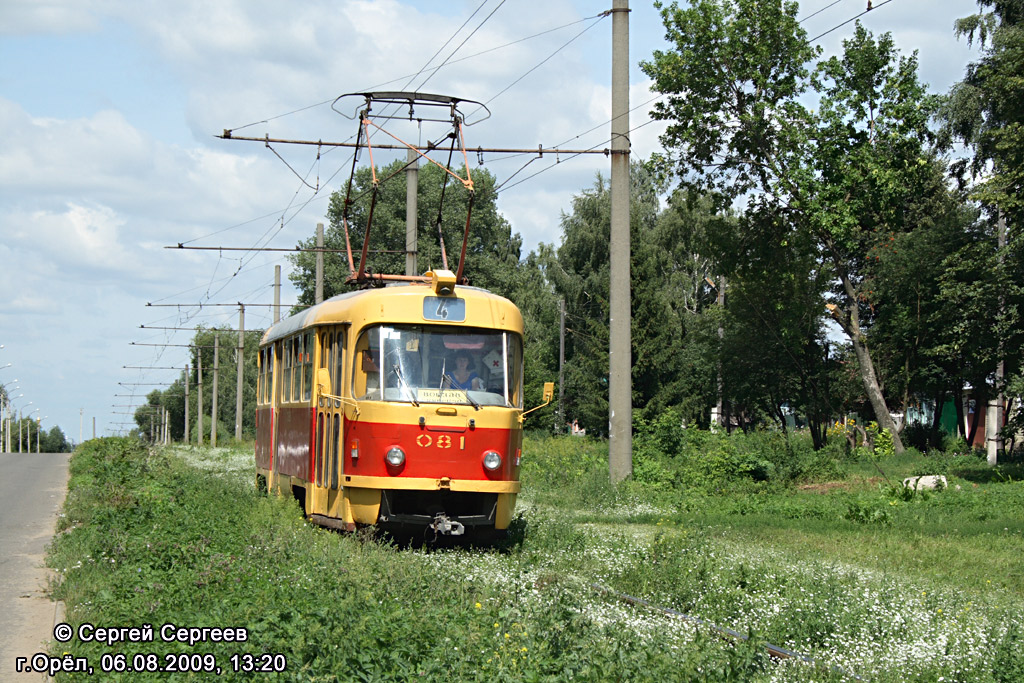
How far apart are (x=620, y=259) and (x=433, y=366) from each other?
29.6ft

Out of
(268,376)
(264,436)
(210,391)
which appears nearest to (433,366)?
(268,376)

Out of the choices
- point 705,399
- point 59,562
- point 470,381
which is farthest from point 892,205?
point 59,562

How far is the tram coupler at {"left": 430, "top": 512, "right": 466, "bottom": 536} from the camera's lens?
12070 millimetres

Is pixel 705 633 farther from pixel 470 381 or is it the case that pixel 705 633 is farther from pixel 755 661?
pixel 470 381

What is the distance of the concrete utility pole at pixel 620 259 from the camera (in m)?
20.5

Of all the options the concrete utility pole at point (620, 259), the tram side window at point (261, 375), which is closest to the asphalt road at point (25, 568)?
the tram side window at point (261, 375)

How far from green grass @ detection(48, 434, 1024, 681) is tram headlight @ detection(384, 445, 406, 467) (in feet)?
2.83

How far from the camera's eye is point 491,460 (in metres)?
12.3

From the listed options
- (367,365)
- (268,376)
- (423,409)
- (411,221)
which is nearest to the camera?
(423,409)

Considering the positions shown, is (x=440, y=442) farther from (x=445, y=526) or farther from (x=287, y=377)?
(x=287, y=377)

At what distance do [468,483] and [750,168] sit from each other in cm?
2511

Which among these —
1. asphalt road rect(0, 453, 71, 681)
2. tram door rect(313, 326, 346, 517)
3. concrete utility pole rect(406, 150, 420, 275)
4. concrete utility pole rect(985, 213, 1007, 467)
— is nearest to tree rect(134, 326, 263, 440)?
concrete utility pole rect(985, 213, 1007, 467)

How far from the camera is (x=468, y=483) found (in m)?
12.2

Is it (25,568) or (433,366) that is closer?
(25,568)
